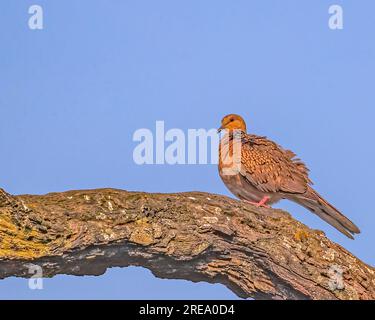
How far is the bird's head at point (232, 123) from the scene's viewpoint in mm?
13442

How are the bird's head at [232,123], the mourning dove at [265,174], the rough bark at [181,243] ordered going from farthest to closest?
the bird's head at [232,123] < the mourning dove at [265,174] < the rough bark at [181,243]

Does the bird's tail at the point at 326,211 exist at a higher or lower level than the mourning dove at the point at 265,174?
lower

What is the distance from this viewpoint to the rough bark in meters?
8.77

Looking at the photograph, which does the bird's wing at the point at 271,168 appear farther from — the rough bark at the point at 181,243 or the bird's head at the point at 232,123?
the rough bark at the point at 181,243

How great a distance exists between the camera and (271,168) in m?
12.2

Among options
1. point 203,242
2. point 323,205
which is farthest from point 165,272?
point 323,205

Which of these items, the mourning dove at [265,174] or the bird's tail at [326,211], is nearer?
the bird's tail at [326,211]

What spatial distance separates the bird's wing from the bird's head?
2.91 ft

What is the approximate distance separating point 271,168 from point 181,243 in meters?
3.28

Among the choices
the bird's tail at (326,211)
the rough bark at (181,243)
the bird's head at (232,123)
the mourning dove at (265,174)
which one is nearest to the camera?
the rough bark at (181,243)

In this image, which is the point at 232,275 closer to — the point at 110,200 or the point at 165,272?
the point at 165,272

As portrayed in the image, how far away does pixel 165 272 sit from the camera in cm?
932

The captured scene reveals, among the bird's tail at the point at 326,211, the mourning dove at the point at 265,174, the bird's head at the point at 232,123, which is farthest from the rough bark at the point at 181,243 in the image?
the bird's head at the point at 232,123
